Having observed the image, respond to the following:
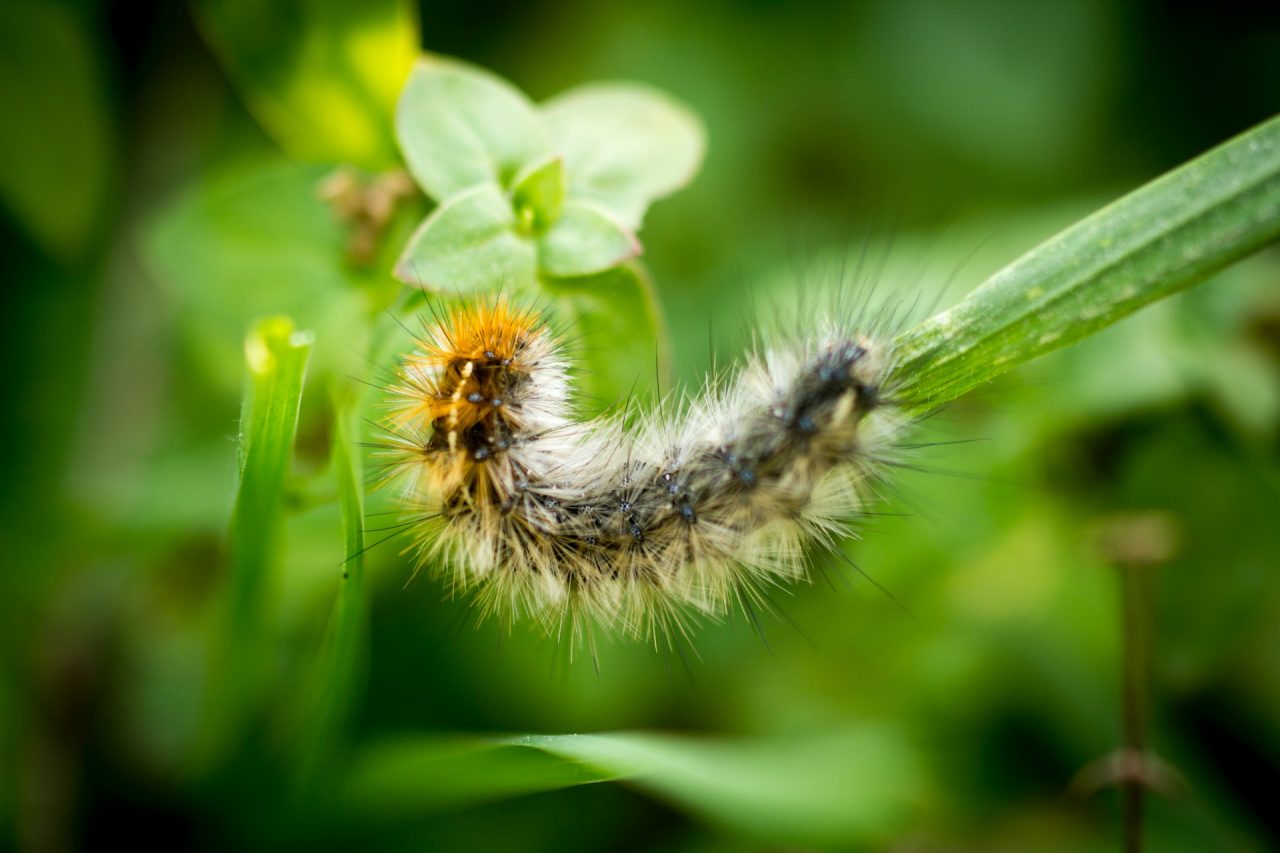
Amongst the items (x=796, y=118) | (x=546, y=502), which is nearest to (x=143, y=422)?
(x=546, y=502)

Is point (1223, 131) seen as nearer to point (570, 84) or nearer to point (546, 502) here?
point (570, 84)

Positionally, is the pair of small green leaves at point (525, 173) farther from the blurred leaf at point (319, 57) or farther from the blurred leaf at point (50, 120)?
the blurred leaf at point (50, 120)

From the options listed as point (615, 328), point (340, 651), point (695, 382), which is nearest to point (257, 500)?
point (340, 651)

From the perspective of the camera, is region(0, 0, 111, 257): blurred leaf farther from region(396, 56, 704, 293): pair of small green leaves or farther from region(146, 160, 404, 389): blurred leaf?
region(396, 56, 704, 293): pair of small green leaves

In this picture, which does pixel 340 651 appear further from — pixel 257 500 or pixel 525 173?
pixel 525 173

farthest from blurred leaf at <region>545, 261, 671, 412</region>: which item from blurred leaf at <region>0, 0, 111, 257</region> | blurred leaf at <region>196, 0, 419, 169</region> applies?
blurred leaf at <region>0, 0, 111, 257</region>

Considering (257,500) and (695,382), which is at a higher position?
(695,382)
